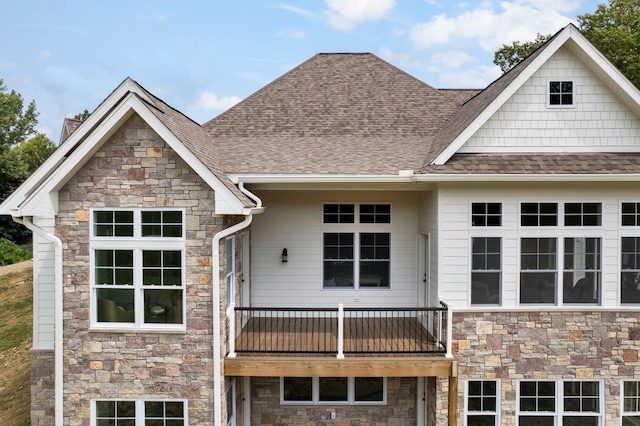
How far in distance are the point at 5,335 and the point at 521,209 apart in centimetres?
1677

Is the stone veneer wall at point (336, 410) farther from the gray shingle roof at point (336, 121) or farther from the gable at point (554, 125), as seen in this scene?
the gable at point (554, 125)

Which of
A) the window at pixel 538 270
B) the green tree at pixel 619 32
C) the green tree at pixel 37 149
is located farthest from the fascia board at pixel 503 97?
the green tree at pixel 37 149

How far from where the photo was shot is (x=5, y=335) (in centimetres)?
1480

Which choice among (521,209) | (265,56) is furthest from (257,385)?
(265,56)

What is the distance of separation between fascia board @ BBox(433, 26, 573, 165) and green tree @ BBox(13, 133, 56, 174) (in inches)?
2149

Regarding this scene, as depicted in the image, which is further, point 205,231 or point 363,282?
point 363,282

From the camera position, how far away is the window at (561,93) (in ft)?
28.0

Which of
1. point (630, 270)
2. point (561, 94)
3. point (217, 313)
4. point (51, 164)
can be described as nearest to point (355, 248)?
point (217, 313)

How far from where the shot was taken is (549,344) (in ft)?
27.2

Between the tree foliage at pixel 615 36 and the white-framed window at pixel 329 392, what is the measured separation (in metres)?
17.0

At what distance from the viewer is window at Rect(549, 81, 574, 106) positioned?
8539mm

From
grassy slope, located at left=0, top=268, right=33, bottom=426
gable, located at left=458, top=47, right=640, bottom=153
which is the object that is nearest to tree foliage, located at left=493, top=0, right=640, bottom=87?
gable, located at left=458, top=47, right=640, bottom=153

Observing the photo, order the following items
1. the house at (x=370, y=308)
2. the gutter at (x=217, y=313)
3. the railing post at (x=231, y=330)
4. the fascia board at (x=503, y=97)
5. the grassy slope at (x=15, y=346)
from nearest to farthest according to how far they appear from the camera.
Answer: the gutter at (x=217, y=313)
the house at (x=370, y=308)
the railing post at (x=231, y=330)
the fascia board at (x=503, y=97)
the grassy slope at (x=15, y=346)

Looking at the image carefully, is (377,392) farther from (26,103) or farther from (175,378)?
(26,103)
